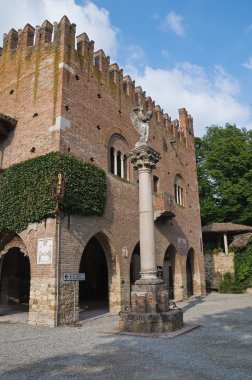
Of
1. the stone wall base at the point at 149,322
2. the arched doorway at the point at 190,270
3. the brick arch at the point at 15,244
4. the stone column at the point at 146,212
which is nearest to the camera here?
the stone wall base at the point at 149,322

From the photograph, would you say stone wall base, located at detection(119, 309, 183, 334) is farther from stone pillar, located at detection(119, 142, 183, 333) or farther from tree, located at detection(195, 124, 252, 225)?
tree, located at detection(195, 124, 252, 225)

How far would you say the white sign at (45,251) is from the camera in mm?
11312

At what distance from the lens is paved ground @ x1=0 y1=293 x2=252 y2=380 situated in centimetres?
542

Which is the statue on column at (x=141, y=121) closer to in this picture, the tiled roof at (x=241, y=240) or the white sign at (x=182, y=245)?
the white sign at (x=182, y=245)

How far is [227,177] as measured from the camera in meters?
31.2

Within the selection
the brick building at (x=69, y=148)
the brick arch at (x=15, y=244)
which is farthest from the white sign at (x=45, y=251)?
the brick arch at (x=15, y=244)

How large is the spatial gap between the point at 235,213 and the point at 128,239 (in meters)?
18.3

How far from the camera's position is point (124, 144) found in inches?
674

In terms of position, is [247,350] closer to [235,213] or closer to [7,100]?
[7,100]

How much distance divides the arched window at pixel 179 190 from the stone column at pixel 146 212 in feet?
37.6

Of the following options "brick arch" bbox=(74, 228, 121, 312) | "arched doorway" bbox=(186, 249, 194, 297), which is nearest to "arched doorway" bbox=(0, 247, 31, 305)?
"brick arch" bbox=(74, 228, 121, 312)

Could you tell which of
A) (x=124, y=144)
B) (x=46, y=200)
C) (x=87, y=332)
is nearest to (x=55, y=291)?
(x=87, y=332)

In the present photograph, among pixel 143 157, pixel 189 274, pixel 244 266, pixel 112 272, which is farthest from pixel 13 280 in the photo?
pixel 244 266

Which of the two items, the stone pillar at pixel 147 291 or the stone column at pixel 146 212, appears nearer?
the stone pillar at pixel 147 291
